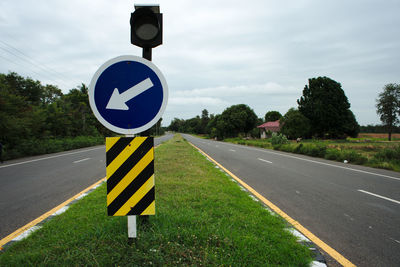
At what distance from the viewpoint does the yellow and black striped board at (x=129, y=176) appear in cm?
230

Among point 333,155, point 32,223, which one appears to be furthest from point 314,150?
point 32,223

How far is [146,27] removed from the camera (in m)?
2.48

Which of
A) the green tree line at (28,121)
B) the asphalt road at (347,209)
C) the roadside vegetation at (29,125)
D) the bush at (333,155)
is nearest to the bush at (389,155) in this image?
the bush at (333,155)

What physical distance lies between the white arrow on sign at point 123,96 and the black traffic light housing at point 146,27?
1.86ft

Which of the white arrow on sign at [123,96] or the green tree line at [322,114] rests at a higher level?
the green tree line at [322,114]

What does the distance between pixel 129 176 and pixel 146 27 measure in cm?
176

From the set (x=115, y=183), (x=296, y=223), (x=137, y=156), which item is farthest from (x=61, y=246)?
(x=296, y=223)

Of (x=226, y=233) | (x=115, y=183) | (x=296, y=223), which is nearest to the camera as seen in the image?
(x=115, y=183)

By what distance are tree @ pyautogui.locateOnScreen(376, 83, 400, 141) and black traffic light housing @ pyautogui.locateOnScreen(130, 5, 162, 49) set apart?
66266mm

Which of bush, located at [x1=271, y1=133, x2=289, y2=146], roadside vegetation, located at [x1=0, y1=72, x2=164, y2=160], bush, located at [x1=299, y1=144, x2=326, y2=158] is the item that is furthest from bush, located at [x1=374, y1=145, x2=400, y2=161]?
roadside vegetation, located at [x1=0, y1=72, x2=164, y2=160]

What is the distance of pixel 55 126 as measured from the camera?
22812mm

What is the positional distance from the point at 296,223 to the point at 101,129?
42550 millimetres

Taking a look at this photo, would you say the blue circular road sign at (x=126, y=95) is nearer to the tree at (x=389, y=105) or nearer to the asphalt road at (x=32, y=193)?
the asphalt road at (x=32, y=193)

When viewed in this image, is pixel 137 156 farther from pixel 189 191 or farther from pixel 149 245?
pixel 189 191
